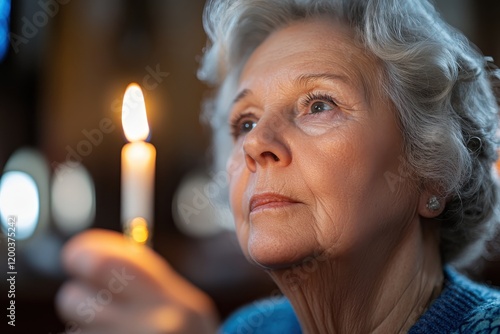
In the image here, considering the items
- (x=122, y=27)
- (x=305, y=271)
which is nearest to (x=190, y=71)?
(x=122, y=27)

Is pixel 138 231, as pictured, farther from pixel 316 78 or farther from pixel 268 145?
pixel 316 78

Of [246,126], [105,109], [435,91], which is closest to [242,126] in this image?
[246,126]

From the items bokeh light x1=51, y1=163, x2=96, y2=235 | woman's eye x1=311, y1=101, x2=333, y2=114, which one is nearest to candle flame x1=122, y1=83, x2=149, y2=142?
woman's eye x1=311, y1=101, x2=333, y2=114

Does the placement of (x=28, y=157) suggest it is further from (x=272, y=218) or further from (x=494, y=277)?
(x=272, y=218)

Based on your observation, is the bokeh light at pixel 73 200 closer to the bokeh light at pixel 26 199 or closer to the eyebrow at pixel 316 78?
the bokeh light at pixel 26 199

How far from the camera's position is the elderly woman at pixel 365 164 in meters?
1.37

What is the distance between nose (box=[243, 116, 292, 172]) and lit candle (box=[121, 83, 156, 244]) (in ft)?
1.15

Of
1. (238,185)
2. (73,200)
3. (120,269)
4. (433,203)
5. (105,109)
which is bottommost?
(120,269)

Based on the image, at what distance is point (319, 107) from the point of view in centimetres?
146

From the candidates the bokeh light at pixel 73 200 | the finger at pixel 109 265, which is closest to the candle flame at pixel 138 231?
the finger at pixel 109 265

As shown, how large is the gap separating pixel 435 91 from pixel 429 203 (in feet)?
0.92

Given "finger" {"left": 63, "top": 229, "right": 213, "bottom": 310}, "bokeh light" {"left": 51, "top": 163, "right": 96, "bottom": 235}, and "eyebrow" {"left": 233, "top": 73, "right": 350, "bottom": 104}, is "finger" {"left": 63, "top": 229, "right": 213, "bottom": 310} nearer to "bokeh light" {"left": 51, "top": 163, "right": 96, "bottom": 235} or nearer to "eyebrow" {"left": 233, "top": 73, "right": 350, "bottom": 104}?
"eyebrow" {"left": 233, "top": 73, "right": 350, "bottom": 104}

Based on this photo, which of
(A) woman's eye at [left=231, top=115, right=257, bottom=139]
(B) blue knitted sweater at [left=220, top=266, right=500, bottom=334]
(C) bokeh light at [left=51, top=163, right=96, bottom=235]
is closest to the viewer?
(B) blue knitted sweater at [left=220, top=266, right=500, bottom=334]

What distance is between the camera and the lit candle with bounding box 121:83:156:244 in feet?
5.27
